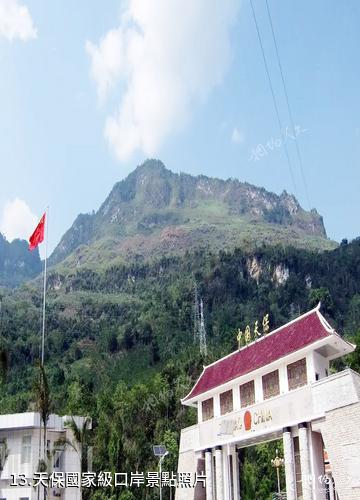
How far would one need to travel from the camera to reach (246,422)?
2694cm

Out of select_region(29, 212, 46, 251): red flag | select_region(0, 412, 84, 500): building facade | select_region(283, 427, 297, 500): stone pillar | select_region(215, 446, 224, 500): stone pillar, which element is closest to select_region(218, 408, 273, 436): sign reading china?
select_region(283, 427, 297, 500): stone pillar

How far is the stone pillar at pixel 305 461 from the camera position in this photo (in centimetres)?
2303

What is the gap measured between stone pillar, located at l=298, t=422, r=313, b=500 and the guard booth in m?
0.03

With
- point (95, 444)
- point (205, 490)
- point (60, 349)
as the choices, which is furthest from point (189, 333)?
point (205, 490)

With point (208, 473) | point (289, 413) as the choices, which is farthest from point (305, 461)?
point (208, 473)

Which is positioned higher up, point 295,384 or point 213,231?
point 213,231

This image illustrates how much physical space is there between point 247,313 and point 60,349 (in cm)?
3178

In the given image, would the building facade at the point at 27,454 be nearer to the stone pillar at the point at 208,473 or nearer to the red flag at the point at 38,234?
the stone pillar at the point at 208,473

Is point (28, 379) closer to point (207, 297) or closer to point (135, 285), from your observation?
point (207, 297)

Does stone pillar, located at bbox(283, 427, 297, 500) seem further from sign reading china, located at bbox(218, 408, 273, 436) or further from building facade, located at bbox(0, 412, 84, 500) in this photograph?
building facade, located at bbox(0, 412, 84, 500)

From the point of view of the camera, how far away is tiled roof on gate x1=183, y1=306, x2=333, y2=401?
24453 mm

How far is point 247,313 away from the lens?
108m

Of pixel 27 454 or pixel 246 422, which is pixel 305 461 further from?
pixel 27 454

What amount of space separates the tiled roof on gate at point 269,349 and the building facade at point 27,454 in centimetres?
799
